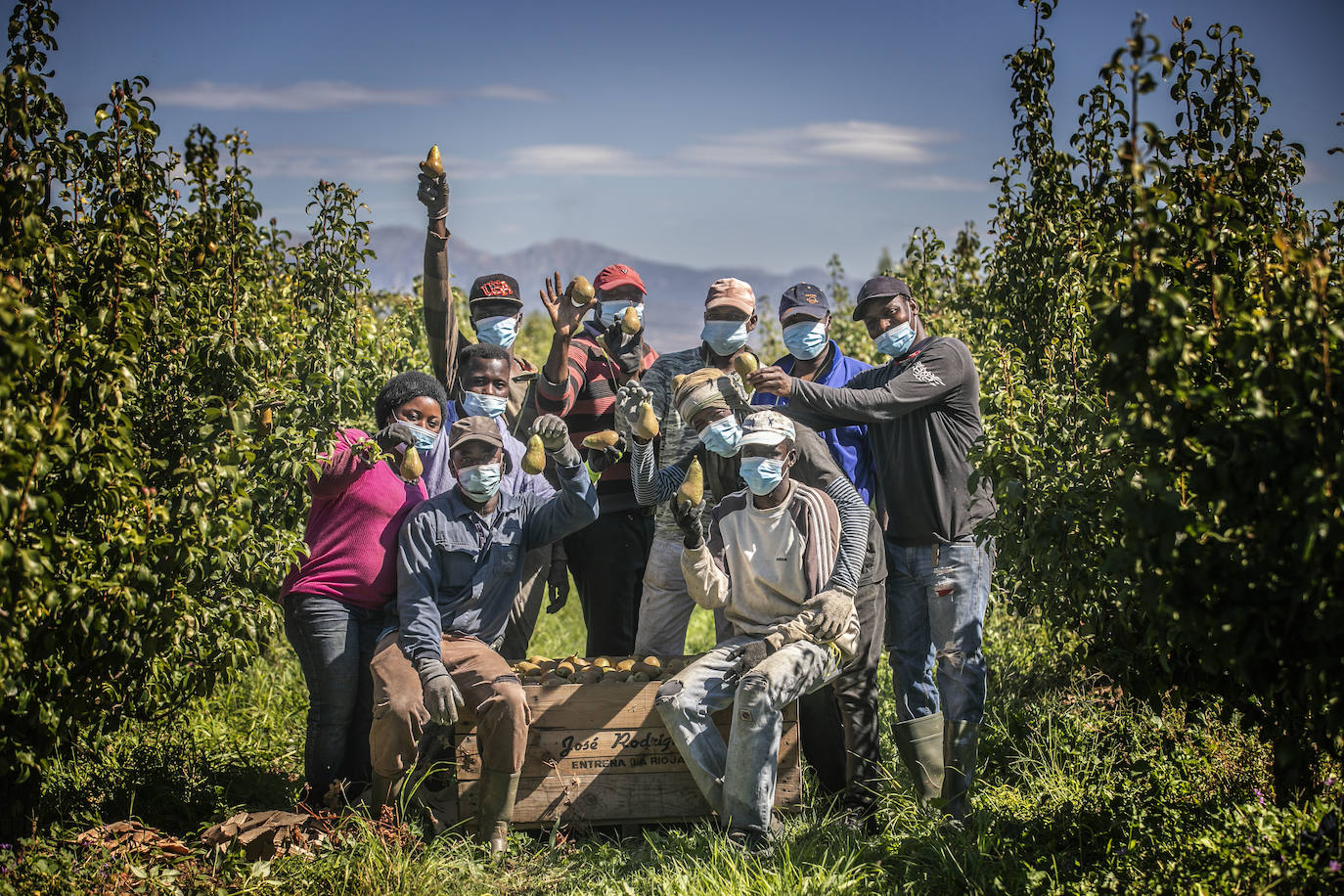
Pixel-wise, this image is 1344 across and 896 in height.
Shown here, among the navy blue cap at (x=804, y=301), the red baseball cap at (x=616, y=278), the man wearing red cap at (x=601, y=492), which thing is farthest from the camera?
the red baseball cap at (x=616, y=278)

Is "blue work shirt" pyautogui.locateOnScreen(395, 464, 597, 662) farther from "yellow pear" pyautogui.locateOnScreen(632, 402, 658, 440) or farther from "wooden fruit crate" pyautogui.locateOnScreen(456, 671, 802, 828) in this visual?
"wooden fruit crate" pyautogui.locateOnScreen(456, 671, 802, 828)

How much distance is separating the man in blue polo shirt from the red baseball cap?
1.07 metres

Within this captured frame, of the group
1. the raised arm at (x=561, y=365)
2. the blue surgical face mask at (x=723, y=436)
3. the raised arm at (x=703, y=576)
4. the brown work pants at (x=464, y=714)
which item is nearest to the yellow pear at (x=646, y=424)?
the blue surgical face mask at (x=723, y=436)

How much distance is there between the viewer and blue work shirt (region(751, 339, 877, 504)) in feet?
20.6

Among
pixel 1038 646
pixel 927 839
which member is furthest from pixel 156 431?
pixel 1038 646

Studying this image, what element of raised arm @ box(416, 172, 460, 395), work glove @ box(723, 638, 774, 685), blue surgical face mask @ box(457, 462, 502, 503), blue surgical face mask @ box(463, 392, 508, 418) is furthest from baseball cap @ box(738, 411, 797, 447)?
raised arm @ box(416, 172, 460, 395)

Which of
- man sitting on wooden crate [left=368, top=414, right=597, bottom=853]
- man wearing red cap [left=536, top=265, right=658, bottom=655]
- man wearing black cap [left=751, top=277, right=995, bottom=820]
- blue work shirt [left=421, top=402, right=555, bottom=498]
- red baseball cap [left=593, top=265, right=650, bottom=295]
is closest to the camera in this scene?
man sitting on wooden crate [left=368, top=414, right=597, bottom=853]

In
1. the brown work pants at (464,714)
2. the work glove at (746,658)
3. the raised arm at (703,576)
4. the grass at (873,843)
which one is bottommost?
the grass at (873,843)

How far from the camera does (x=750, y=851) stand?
5.08m

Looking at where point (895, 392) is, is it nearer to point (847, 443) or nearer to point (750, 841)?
point (847, 443)

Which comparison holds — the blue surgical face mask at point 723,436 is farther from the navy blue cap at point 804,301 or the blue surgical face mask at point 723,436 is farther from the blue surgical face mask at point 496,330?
the blue surgical face mask at point 496,330

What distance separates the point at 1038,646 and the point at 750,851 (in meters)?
4.05

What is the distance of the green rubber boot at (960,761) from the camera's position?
5582mm

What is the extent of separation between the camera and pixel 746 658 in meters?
5.48
